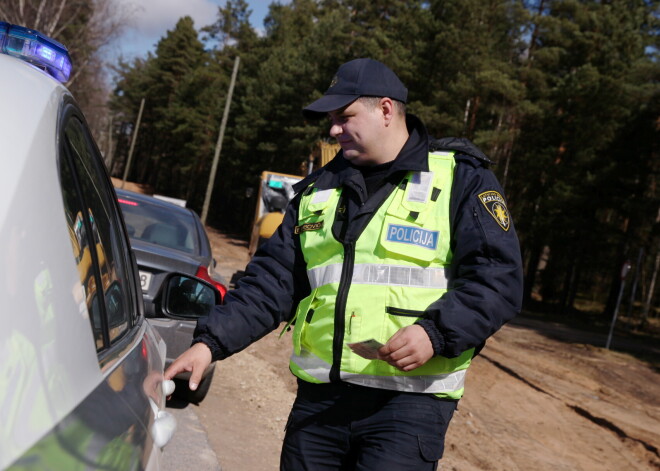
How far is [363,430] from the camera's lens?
8.14 ft

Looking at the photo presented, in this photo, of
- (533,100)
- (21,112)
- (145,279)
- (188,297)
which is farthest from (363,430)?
(533,100)

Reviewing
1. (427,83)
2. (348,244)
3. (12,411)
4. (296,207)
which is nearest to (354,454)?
(348,244)

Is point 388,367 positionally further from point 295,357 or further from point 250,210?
point 250,210

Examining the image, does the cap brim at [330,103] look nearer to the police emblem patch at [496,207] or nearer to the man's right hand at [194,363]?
the police emblem patch at [496,207]

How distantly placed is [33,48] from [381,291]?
1203mm

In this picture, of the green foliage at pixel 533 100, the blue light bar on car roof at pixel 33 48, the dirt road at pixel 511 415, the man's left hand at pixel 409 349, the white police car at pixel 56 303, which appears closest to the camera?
the white police car at pixel 56 303

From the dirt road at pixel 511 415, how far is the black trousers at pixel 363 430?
111 inches

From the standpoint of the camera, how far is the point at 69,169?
145cm

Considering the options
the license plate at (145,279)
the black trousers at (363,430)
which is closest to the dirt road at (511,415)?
the license plate at (145,279)

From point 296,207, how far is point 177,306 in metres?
0.54

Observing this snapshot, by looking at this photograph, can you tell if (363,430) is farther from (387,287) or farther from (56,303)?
(56,303)

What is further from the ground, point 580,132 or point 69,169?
point 580,132

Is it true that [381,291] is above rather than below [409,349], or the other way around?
above

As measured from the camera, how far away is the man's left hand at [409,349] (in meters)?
2.27
